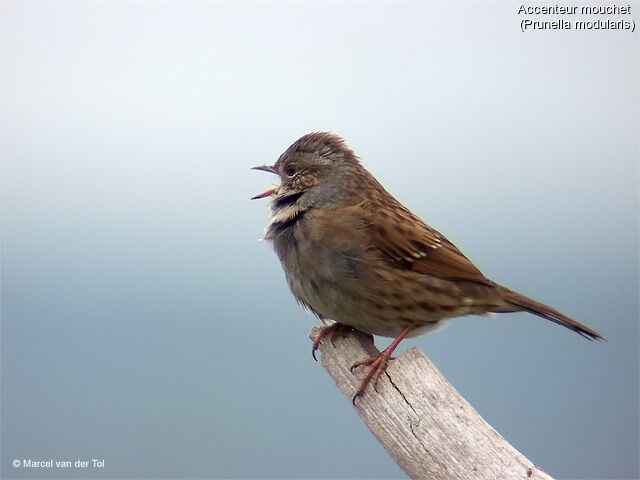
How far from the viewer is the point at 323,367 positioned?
3752 millimetres

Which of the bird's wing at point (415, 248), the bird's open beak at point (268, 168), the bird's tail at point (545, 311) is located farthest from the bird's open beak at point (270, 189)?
the bird's tail at point (545, 311)

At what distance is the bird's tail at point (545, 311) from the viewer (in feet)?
11.8

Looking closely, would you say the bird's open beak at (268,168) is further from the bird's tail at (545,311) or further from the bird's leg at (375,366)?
the bird's tail at (545,311)

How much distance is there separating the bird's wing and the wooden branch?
616mm

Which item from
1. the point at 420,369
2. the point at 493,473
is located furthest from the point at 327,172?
the point at 493,473

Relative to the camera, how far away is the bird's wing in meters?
3.77

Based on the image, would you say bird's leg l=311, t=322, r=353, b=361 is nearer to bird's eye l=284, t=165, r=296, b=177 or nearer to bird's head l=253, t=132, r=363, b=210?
bird's head l=253, t=132, r=363, b=210

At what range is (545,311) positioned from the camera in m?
3.65

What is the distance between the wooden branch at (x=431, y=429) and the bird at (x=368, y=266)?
0.21m

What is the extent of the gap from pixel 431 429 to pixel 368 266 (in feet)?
3.10

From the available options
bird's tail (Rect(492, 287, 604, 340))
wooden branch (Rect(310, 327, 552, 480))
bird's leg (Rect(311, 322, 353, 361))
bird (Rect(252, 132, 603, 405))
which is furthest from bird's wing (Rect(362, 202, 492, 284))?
wooden branch (Rect(310, 327, 552, 480))

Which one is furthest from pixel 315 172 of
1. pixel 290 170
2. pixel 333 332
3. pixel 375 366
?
pixel 375 366

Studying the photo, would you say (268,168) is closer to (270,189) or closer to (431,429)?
(270,189)

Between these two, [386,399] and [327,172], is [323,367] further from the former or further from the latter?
[327,172]
